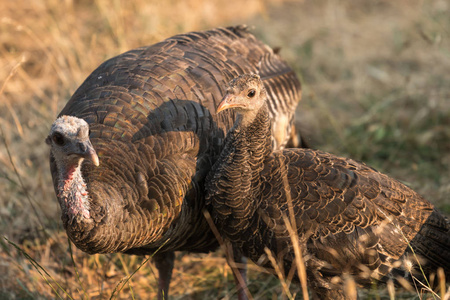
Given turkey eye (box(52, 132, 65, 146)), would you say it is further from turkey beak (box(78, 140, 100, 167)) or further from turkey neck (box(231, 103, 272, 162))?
turkey neck (box(231, 103, 272, 162))

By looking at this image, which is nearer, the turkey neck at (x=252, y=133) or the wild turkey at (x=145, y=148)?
the wild turkey at (x=145, y=148)

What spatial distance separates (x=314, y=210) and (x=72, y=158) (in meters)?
1.23

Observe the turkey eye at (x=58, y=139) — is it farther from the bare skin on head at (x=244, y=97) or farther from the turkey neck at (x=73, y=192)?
the bare skin on head at (x=244, y=97)

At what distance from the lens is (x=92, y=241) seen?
8.86 feet

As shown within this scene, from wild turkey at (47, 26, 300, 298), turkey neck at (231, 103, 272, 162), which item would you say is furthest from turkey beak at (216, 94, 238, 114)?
wild turkey at (47, 26, 300, 298)

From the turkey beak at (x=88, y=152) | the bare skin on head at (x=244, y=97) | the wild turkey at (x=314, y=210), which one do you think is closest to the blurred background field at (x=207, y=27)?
the wild turkey at (x=314, y=210)

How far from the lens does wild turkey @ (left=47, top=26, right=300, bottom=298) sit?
268 centimetres

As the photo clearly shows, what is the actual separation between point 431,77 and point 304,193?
11.3ft

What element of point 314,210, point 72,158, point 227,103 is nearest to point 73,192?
point 72,158

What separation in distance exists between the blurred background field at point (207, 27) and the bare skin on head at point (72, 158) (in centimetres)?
52

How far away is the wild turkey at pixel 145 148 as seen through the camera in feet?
8.78

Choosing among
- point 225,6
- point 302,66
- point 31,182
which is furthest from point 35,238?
point 225,6

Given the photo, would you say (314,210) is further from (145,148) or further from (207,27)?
(207,27)

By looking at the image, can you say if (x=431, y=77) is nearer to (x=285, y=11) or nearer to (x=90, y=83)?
(x=285, y=11)
